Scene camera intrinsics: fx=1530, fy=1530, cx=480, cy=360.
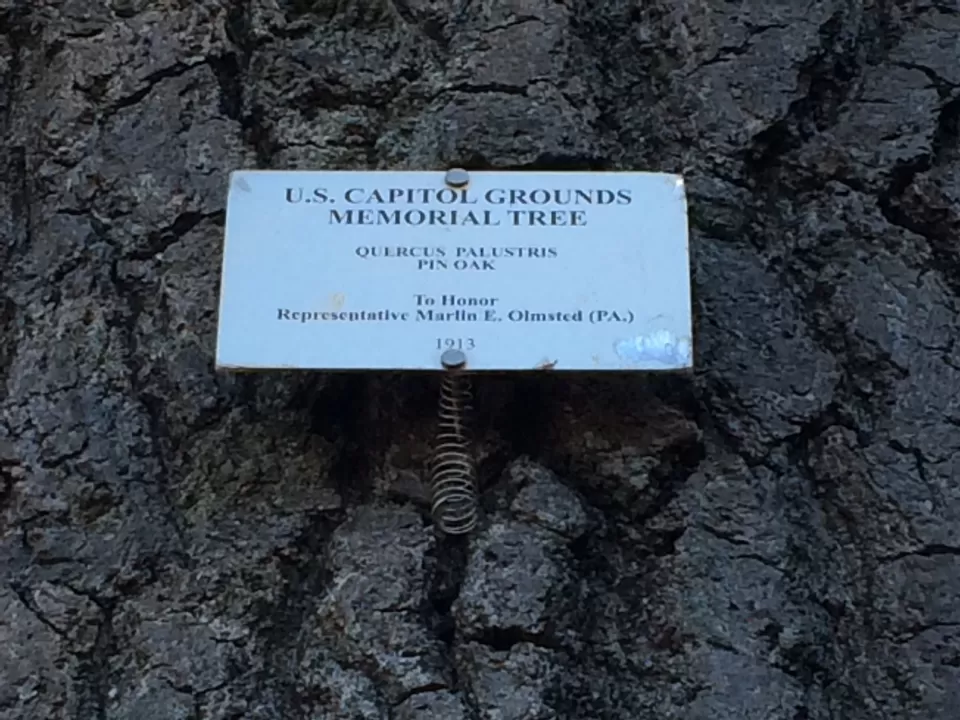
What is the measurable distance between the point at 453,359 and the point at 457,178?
0.16 metres

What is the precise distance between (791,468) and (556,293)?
0.24 metres

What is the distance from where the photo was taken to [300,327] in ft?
3.90

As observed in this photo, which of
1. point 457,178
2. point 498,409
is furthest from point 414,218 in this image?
point 498,409

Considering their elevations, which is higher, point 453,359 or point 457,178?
point 457,178

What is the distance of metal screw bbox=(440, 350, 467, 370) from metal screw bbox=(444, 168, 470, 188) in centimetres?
15

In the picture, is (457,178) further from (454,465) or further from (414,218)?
(454,465)

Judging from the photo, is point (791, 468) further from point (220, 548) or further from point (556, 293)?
point (220, 548)

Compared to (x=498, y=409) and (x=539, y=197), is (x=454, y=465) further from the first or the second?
(x=539, y=197)

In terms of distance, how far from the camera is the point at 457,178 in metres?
1.25

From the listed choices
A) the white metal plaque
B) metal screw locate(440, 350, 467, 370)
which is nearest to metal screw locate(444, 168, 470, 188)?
the white metal plaque

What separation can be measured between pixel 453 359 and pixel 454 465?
3.5 inches

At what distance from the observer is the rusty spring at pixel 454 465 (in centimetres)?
120

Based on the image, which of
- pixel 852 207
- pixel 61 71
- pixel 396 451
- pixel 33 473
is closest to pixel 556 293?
pixel 396 451

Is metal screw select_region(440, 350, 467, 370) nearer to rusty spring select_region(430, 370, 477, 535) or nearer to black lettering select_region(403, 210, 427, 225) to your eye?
rusty spring select_region(430, 370, 477, 535)
